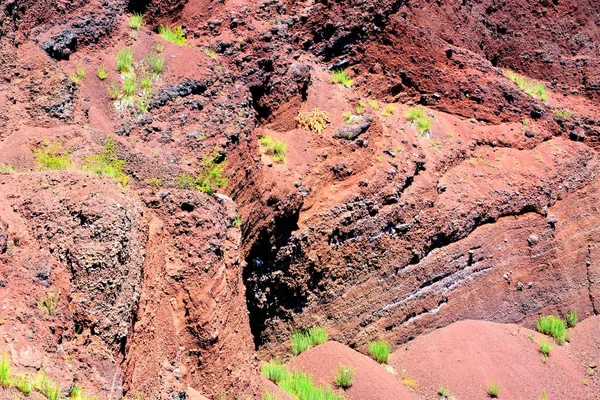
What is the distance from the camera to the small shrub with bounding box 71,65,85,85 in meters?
10.4

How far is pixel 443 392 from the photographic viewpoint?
11148mm

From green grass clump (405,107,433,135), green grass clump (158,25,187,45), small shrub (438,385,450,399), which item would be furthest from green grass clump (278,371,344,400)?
green grass clump (158,25,187,45)

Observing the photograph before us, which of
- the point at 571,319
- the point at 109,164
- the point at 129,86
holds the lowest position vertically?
the point at 571,319

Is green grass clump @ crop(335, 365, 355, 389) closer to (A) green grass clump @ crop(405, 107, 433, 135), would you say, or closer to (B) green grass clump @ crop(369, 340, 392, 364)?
(B) green grass clump @ crop(369, 340, 392, 364)

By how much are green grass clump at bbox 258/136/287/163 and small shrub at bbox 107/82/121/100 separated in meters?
2.30

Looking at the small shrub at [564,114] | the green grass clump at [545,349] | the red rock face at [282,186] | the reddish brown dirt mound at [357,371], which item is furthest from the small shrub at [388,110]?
the green grass clump at [545,349]

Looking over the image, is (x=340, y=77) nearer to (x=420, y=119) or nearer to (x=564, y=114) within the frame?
(x=420, y=119)

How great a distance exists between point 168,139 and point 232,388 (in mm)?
3673

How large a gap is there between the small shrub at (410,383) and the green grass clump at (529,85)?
278 inches

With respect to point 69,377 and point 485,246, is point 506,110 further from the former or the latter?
point 69,377

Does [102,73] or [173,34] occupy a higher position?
[102,73]

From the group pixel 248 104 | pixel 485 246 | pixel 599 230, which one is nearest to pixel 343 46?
pixel 248 104

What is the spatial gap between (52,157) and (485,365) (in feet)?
24.1

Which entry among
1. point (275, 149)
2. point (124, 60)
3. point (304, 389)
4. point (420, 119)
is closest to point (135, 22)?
point (124, 60)
